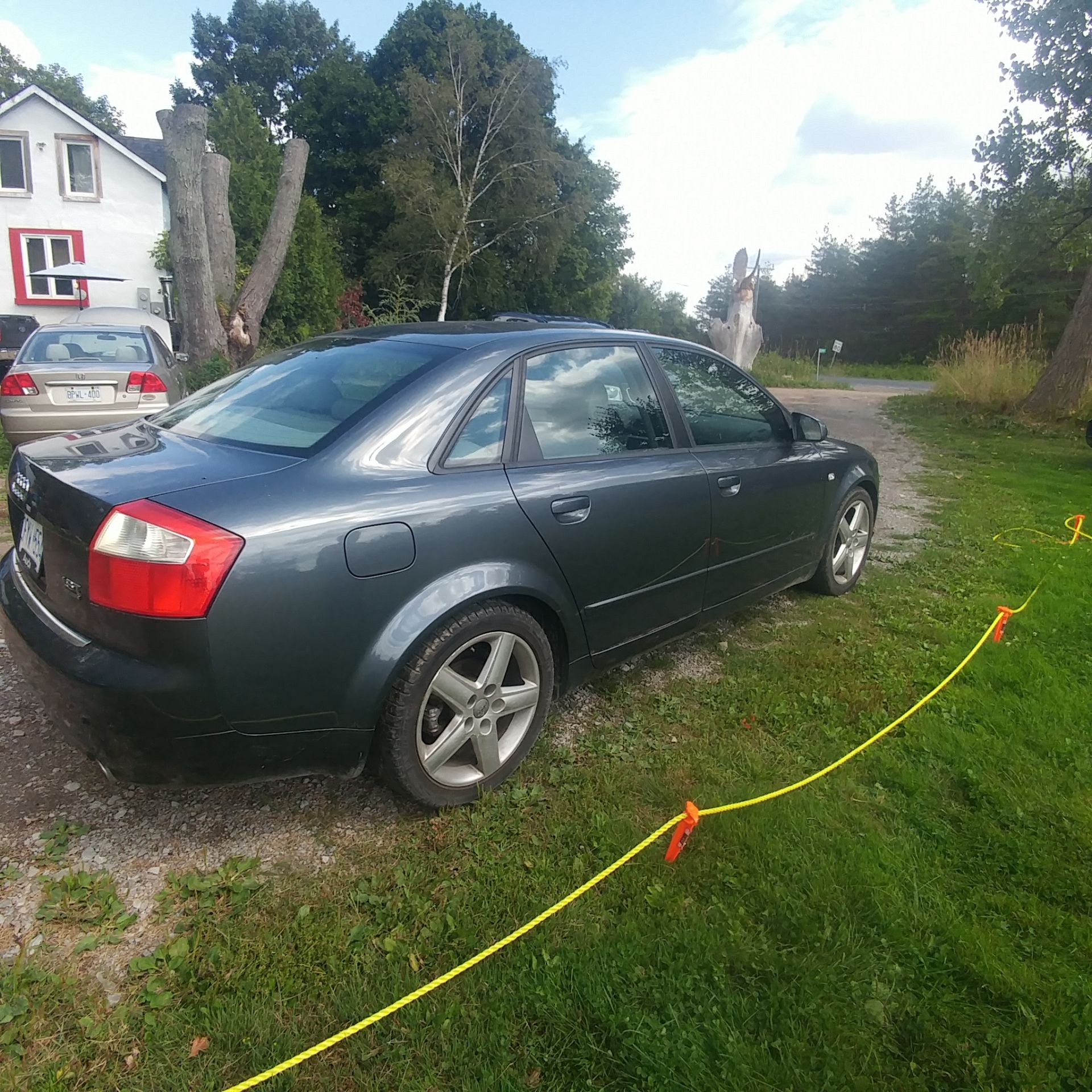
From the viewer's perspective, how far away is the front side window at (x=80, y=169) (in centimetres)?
2409

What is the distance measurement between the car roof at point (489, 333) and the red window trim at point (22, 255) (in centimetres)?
2541

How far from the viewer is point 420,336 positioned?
9.43 feet

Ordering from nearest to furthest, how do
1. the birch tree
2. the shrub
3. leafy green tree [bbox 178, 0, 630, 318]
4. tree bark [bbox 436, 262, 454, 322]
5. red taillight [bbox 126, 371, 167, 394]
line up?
red taillight [bbox 126, 371, 167, 394] < the shrub < tree bark [bbox 436, 262, 454, 322] < the birch tree < leafy green tree [bbox 178, 0, 630, 318]

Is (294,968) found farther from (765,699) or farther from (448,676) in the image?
(765,699)

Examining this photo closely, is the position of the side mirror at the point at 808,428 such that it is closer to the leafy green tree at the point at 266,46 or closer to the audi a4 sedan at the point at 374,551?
the audi a4 sedan at the point at 374,551

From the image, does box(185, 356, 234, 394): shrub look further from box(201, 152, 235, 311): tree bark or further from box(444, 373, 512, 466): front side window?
box(444, 373, 512, 466): front side window

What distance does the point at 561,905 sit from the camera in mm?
2094

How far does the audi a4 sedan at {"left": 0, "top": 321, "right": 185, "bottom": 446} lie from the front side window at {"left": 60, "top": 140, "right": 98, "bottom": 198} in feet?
68.2

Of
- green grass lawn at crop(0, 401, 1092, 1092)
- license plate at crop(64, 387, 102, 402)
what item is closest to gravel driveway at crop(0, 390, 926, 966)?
green grass lawn at crop(0, 401, 1092, 1092)

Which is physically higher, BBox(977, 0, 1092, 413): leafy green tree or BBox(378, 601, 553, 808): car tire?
BBox(977, 0, 1092, 413): leafy green tree

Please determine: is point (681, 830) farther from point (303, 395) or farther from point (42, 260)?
point (42, 260)

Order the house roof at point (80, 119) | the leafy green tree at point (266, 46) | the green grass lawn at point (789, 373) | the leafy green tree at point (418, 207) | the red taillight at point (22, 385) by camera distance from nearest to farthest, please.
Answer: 1. the red taillight at point (22, 385)
2. the house roof at point (80, 119)
3. the green grass lawn at point (789, 373)
4. the leafy green tree at point (418, 207)
5. the leafy green tree at point (266, 46)

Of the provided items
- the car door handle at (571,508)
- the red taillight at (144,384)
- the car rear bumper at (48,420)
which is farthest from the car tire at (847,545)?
the red taillight at (144,384)

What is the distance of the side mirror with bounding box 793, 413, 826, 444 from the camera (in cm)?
400
